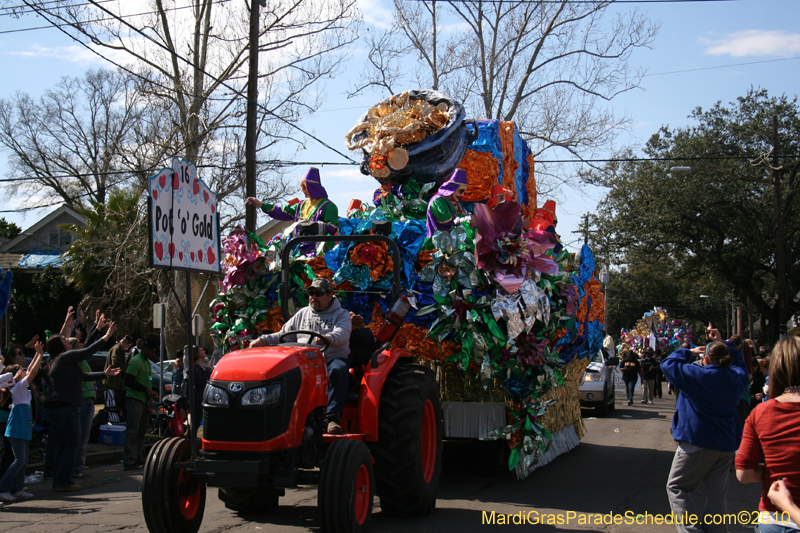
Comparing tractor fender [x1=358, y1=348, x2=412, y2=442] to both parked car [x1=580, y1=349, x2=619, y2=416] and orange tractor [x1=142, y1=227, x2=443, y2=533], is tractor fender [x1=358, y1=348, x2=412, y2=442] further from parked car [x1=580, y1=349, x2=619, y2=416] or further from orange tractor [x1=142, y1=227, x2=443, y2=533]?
parked car [x1=580, y1=349, x2=619, y2=416]

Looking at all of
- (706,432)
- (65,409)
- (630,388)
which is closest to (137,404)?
(65,409)

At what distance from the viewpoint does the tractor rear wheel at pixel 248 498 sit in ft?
18.9

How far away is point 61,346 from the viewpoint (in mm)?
7996

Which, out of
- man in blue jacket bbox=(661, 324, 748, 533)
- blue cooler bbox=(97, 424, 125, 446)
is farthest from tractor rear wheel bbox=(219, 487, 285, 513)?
blue cooler bbox=(97, 424, 125, 446)

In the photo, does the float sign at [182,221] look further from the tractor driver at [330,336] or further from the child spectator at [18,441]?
the child spectator at [18,441]

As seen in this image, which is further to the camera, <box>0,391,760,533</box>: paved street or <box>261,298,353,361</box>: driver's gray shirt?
<box>0,391,760,533</box>: paved street

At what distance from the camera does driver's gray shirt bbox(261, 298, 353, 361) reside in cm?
562

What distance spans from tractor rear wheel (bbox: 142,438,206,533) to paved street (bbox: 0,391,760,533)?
2.11 feet

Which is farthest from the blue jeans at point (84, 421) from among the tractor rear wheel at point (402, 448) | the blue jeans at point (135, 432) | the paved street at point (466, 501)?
the tractor rear wheel at point (402, 448)

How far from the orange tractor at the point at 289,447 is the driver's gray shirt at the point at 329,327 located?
270 mm

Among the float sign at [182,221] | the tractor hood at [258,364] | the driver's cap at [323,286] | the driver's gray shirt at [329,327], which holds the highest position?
the float sign at [182,221]

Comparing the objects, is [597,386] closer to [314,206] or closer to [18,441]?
[314,206]

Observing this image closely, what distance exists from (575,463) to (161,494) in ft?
19.8

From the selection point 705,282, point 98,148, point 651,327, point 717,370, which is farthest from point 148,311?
point 705,282
